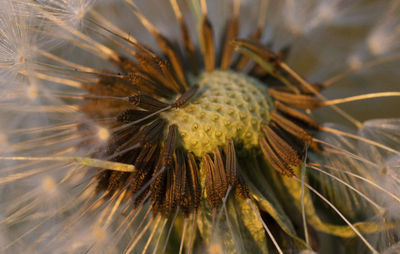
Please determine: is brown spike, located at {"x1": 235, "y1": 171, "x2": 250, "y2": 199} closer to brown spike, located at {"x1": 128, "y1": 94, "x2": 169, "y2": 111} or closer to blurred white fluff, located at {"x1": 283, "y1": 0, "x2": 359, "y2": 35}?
brown spike, located at {"x1": 128, "y1": 94, "x2": 169, "y2": 111}

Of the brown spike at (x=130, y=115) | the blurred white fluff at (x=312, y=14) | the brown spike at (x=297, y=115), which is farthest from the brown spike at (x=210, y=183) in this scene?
the blurred white fluff at (x=312, y=14)

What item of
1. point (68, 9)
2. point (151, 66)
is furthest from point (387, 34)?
point (68, 9)

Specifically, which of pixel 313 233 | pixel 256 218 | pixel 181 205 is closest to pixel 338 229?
pixel 313 233

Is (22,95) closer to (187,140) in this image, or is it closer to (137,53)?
(137,53)

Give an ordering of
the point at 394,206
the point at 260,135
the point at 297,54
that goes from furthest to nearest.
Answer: the point at 297,54 < the point at 260,135 < the point at 394,206

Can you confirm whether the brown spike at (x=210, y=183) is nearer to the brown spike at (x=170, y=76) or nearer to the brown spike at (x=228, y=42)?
the brown spike at (x=170, y=76)

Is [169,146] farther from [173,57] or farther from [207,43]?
[207,43]
